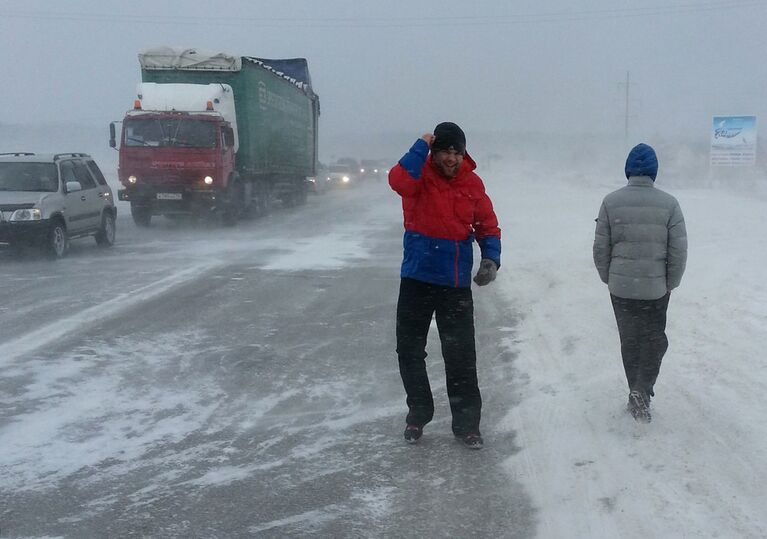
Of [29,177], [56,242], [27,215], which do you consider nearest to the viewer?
[27,215]

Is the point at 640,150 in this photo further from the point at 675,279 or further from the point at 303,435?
the point at 303,435

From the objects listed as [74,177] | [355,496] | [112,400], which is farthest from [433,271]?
[74,177]

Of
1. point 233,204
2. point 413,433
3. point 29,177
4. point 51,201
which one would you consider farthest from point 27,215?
point 413,433

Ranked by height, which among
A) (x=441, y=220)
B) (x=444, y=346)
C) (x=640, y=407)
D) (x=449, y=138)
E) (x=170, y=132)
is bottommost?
(x=640, y=407)

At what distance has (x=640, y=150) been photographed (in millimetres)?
5012

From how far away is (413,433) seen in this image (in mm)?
4816

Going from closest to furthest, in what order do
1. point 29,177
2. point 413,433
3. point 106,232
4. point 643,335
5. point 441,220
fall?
point 441,220
point 413,433
point 643,335
point 29,177
point 106,232

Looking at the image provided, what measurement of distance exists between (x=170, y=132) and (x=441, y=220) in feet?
52.2

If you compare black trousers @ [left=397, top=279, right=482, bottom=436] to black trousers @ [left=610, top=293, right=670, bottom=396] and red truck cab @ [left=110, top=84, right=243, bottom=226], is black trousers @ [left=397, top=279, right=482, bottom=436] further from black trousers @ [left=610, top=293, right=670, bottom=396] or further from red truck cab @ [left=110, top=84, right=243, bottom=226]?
red truck cab @ [left=110, top=84, right=243, bottom=226]

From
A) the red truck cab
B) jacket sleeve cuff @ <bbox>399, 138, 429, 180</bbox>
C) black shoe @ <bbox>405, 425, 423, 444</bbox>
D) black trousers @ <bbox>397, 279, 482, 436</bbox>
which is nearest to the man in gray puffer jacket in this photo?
black trousers @ <bbox>397, 279, 482, 436</bbox>

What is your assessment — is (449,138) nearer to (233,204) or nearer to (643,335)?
(643,335)

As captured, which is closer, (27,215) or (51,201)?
(27,215)

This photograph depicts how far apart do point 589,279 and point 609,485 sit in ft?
21.7

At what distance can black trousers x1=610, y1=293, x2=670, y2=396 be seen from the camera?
194 inches
